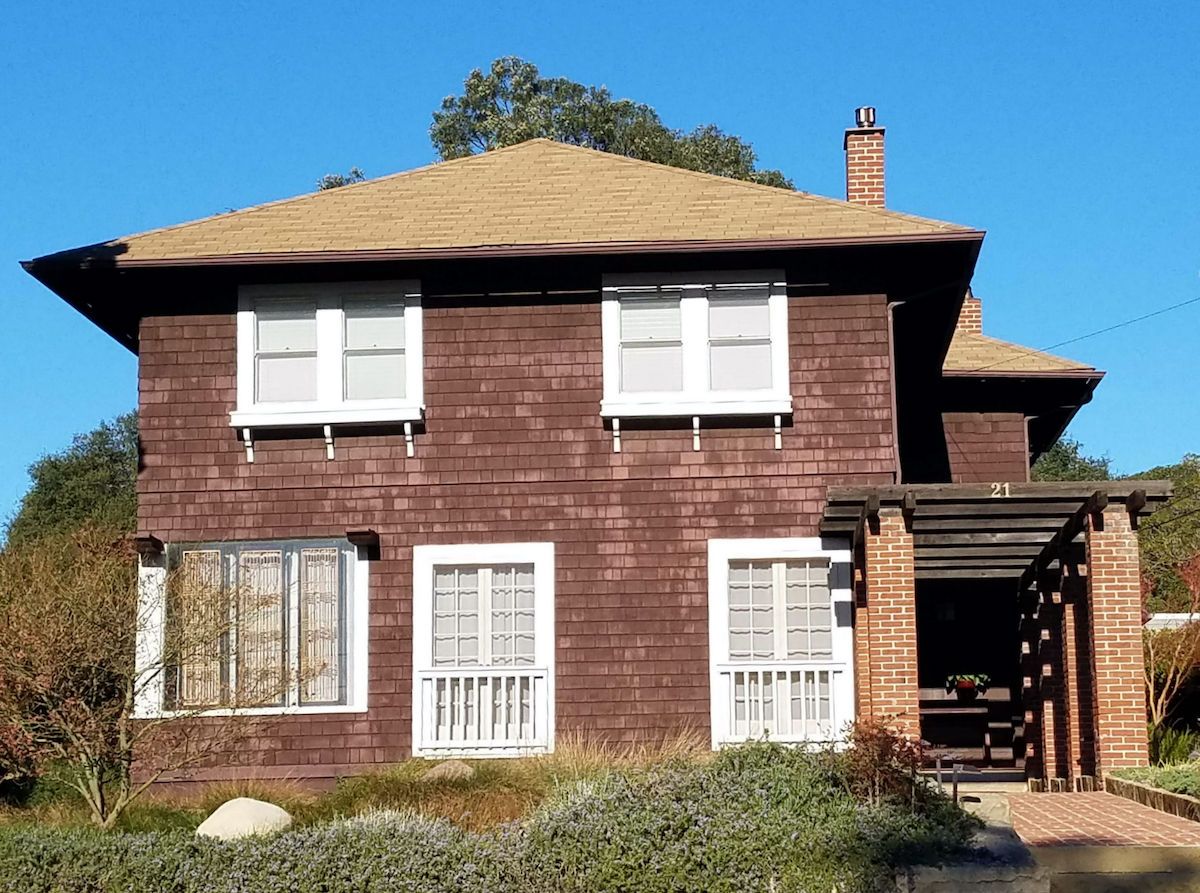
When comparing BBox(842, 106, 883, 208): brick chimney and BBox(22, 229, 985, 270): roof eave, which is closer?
BBox(22, 229, 985, 270): roof eave

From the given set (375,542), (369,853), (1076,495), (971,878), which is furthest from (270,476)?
(971,878)

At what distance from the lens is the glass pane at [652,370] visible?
1673cm

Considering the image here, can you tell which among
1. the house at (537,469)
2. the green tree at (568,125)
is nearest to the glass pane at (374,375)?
the house at (537,469)

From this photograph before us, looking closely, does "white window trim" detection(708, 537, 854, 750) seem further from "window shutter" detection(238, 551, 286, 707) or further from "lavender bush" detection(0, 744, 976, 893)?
"lavender bush" detection(0, 744, 976, 893)

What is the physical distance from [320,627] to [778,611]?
474cm

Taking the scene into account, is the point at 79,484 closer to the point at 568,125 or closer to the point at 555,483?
the point at 568,125

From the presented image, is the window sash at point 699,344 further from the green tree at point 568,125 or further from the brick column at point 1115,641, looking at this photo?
the green tree at point 568,125

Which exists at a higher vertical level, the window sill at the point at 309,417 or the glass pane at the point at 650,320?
the glass pane at the point at 650,320

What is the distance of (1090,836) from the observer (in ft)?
38.9

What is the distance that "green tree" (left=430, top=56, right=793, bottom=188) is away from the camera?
4241 centimetres

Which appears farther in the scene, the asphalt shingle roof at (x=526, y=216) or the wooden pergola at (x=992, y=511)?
the asphalt shingle roof at (x=526, y=216)

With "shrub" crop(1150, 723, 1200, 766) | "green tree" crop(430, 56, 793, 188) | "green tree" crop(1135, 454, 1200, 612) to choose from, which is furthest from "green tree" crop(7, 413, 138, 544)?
"shrub" crop(1150, 723, 1200, 766)

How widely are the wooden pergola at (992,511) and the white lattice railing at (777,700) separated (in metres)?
1.47

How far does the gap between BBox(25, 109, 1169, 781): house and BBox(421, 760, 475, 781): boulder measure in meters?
0.99
